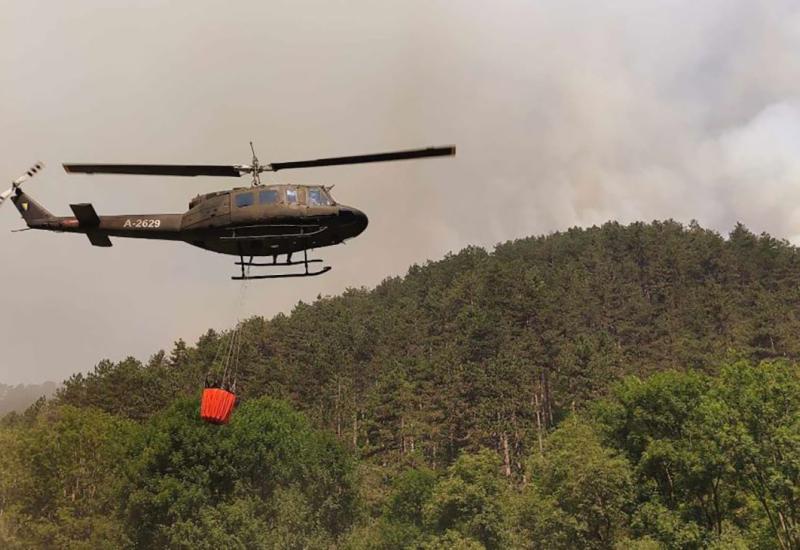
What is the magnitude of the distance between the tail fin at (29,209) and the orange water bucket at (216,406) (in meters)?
10.3

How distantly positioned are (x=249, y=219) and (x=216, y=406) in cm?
648

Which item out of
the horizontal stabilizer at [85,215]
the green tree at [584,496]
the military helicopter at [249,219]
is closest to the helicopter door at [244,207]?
the military helicopter at [249,219]

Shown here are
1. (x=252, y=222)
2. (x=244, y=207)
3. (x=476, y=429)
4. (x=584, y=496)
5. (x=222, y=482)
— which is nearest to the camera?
(x=252, y=222)

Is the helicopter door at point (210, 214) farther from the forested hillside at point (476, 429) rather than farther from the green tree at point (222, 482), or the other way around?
the green tree at point (222, 482)

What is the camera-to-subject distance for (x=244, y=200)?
20.0 m

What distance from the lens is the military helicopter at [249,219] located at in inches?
765

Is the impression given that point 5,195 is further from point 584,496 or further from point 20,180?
point 584,496

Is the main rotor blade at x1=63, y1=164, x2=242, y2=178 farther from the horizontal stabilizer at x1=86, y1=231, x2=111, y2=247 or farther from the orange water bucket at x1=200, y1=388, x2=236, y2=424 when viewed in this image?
the orange water bucket at x1=200, y1=388, x2=236, y2=424

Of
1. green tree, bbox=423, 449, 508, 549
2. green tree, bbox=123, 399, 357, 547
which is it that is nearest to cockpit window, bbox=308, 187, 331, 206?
green tree, bbox=123, 399, 357, 547

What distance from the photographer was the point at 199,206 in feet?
68.7

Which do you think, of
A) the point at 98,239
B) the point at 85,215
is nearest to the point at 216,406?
the point at 98,239

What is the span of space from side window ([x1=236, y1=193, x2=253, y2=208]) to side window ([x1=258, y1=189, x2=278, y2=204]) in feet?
1.24

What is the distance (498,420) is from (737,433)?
5053 cm

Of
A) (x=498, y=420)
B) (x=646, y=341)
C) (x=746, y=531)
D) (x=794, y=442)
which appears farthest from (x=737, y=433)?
(x=646, y=341)
